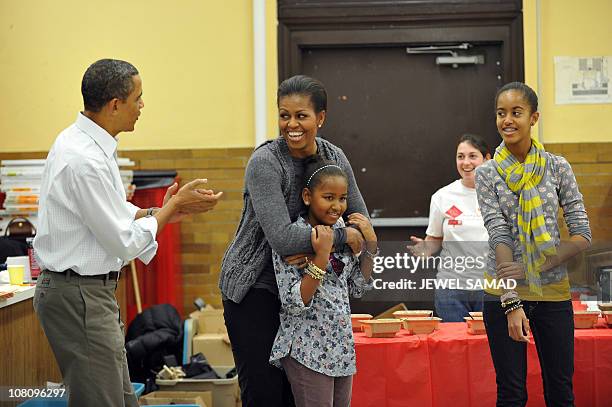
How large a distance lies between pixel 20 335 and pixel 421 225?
310 centimetres

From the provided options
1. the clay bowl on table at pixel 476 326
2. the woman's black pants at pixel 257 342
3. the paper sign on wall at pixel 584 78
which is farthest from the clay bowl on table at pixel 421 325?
the paper sign on wall at pixel 584 78

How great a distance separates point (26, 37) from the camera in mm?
6242

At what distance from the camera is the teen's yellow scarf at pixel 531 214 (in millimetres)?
3098

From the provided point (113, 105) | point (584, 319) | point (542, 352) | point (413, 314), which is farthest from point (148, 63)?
point (542, 352)

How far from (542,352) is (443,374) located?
3.45ft

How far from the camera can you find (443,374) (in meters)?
4.12

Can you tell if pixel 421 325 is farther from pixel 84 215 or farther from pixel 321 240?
pixel 84 215

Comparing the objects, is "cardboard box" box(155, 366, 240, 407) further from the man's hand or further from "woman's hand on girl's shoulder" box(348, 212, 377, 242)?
"woman's hand on girl's shoulder" box(348, 212, 377, 242)

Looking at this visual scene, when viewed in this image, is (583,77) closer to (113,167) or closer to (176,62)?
(176,62)

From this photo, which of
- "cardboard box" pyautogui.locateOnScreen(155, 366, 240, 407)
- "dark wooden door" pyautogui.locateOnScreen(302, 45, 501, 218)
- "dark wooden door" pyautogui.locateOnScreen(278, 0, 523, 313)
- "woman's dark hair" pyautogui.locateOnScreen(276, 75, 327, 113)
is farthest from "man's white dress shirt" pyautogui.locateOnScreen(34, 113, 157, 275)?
"dark wooden door" pyautogui.locateOnScreen(302, 45, 501, 218)

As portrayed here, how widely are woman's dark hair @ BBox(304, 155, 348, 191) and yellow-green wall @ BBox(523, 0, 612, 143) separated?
359cm

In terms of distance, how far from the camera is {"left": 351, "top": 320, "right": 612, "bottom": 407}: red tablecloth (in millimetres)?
4070

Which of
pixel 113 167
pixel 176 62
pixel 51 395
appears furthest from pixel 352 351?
pixel 176 62

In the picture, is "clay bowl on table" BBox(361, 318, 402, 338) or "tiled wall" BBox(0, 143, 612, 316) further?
"tiled wall" BBox(0, 143, 612, 316)
